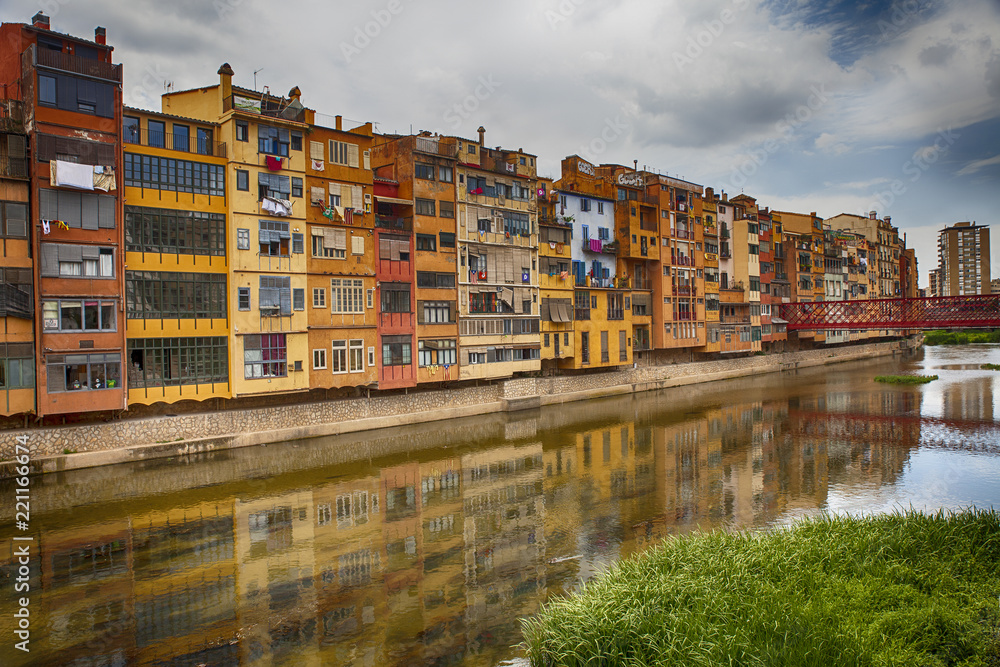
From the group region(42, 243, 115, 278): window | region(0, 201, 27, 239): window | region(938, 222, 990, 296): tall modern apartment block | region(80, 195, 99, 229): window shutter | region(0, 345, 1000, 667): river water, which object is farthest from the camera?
region(938, 222, 990, 296): tall modern apartment block

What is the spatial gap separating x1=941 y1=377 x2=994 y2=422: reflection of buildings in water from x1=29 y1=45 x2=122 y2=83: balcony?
45.7 meters

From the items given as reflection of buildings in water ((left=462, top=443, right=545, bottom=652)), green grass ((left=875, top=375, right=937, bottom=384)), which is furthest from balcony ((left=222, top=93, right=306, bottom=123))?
green grass ((left=875, top=375, right=937, bottom=384))

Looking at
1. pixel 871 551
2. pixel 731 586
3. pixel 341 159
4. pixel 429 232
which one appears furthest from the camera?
pixel 429 232

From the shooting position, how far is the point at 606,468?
27547mm

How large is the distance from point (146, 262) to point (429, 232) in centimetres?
1500

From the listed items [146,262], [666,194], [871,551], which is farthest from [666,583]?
[666,194]

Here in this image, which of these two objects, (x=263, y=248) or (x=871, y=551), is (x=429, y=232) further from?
(x=871, y=551)

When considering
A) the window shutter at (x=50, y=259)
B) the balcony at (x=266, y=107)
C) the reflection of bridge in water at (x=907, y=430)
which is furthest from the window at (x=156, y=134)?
the reflection of bridge in water at (x=907, y=430)

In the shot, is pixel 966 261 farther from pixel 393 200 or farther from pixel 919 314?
pixel 393 200

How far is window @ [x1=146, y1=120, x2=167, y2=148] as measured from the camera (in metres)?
28.1

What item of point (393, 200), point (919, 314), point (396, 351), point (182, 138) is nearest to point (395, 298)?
point (396, 351)

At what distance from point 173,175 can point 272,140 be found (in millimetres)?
4966

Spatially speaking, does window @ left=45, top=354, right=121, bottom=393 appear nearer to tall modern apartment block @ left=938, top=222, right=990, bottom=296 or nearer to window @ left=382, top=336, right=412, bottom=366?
window @ left=382, top=336, right=412, bottom=366

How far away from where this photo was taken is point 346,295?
112 feet
